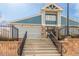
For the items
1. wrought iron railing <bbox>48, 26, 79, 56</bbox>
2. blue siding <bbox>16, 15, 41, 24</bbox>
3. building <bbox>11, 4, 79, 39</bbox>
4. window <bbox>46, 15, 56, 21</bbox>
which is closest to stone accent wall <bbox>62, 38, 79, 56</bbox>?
wrought iron railing <bbox>48, 26, 79, 56</bbox>

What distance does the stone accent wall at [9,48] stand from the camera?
170cm

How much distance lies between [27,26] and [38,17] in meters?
0.17

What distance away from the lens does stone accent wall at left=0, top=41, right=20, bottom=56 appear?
1.70m

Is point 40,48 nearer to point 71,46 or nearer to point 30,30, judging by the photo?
point 30,30

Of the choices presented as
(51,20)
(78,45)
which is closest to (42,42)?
(51,20)

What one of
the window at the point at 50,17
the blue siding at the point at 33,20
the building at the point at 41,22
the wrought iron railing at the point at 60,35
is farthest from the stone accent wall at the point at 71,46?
the blue siding at the point at 33,20

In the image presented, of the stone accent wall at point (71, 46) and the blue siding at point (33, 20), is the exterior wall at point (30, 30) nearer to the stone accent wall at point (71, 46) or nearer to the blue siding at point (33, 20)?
the blue siding at point (33, 20)

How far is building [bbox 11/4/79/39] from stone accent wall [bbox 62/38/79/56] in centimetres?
19

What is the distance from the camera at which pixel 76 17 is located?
5.68 feet

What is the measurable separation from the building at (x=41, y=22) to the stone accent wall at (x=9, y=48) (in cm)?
12

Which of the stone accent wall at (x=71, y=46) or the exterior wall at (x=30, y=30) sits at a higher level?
the exterior wall at (x=30, y=30)

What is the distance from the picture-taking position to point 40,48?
1740mm

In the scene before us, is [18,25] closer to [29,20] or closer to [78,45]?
[29,20]

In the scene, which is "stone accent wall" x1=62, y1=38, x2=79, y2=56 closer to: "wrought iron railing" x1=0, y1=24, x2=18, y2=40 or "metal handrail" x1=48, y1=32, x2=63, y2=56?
"metal handrail" x1=48, y1=32, x2=63, y2=56
